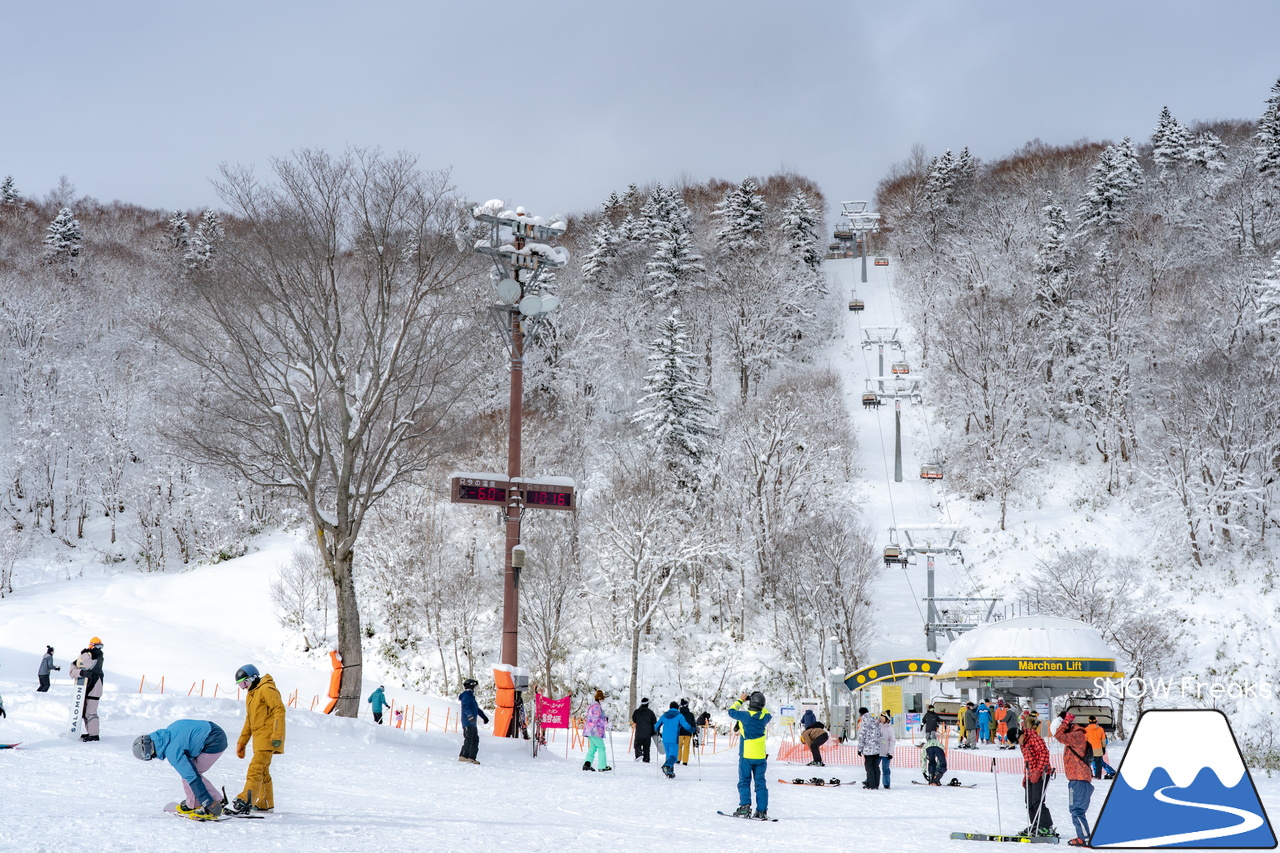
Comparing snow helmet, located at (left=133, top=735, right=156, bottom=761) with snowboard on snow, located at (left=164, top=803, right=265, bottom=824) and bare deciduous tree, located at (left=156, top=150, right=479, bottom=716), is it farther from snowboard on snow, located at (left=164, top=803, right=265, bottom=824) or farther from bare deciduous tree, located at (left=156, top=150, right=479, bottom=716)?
bare deciduous tree, located at (left=156, top=150, right=479, bottom=716)

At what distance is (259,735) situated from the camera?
26.8 ft

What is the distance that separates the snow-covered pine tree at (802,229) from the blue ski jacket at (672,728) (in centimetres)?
5886

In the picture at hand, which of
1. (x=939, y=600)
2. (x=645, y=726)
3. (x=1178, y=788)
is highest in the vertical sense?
(x=939, y=600)

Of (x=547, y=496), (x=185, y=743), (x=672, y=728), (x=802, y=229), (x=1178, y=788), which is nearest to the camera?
(x=1178, y=788)

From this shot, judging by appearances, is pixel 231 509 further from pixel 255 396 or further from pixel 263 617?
pixel 255 396

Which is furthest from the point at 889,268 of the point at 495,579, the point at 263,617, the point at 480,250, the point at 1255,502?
the point at 480,250

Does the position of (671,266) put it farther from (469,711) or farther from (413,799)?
(413,799)

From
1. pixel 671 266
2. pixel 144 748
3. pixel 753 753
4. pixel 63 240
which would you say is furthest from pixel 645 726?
pixel 63 240

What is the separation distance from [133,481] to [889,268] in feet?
201

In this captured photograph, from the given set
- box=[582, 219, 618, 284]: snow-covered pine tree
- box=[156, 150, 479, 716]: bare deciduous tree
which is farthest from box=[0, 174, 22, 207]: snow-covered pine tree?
box=[156, 150, 479, 716]: bare deciduous tree

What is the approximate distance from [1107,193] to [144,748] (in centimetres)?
6726

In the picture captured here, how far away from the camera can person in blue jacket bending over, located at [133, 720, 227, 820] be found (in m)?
7.66

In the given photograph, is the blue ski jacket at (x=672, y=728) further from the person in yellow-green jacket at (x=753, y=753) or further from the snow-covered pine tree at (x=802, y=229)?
the snow-covered pine tree at (x=802, y=229)

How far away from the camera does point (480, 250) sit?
20156mm
